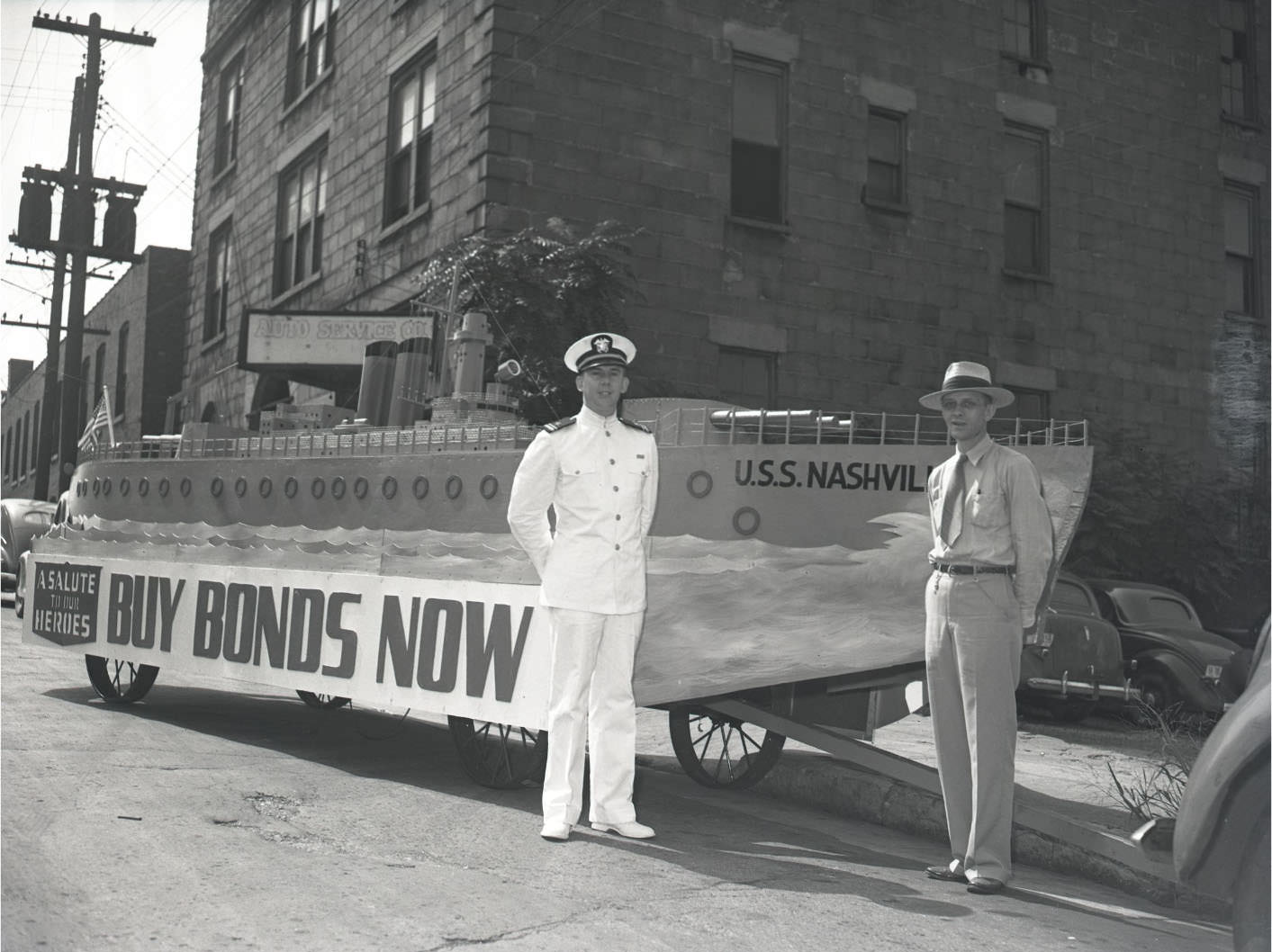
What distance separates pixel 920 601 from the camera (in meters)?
6.25

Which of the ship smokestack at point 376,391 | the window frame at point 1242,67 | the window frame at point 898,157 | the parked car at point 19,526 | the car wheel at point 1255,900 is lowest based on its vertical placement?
the car wheel at point 1255,900

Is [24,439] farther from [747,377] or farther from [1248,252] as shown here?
[1248,252]

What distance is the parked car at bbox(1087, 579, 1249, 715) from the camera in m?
Result: 12.0

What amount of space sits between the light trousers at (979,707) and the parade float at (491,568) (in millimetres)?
870

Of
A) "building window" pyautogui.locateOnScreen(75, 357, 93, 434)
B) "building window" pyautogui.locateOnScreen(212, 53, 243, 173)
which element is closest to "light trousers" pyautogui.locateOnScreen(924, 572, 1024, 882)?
"building window" pyautogui.locateOnScreen(212, 53, 243, 173)

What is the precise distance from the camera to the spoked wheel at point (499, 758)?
6828mm

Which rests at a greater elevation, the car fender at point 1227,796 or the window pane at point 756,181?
the window pane at point 756,181

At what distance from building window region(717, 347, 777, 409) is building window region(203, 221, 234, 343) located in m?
11.9

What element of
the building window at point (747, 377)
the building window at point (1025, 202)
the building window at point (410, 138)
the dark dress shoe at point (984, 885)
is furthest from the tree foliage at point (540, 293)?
the dark dress shoe at point (984, 885)

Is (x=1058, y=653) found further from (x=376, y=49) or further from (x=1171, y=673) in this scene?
(x=376, y=49)

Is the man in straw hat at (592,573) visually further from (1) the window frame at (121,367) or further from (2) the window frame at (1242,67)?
(1) the window frame at (121,367)

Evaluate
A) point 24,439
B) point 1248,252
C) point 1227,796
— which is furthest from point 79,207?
point 24,439

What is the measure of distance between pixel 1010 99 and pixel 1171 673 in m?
8.94

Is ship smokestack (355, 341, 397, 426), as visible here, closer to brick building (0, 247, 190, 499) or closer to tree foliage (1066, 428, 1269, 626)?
tree foliage (1066, 428, 1269, 626)
